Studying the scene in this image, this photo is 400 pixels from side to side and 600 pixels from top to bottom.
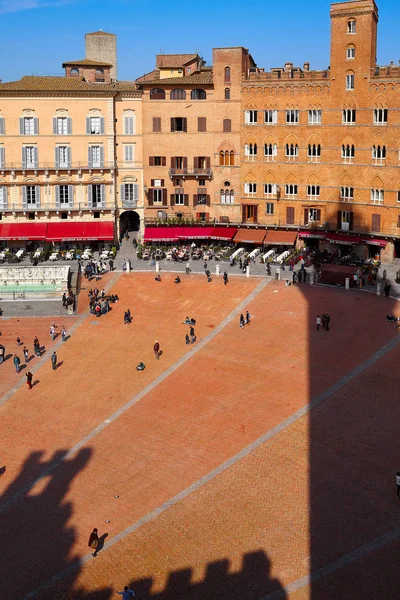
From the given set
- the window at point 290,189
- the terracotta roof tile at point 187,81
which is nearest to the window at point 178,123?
the terracotta roof tile at point 187,81

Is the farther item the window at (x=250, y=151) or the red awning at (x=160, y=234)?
the red awning at (x=160, y=234)

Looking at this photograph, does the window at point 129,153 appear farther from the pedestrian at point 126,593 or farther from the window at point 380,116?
the pedestrian at point 126,593

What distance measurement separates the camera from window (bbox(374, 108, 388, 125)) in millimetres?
74688

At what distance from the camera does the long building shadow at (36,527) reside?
3067 centimetres

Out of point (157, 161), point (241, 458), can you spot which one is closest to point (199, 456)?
point (241, 458)

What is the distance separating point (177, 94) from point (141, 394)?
148 feet

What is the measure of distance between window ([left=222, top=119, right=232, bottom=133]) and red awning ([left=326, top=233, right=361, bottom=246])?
16.5 metres

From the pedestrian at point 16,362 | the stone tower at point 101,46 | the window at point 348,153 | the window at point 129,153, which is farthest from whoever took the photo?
the stone tower at point 101,46

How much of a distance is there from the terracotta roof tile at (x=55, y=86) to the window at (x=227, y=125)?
10.8 m

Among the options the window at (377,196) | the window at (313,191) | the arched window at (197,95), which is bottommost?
the window at (377,196)

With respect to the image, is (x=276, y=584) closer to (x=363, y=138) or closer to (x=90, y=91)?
(x=363, y=138)

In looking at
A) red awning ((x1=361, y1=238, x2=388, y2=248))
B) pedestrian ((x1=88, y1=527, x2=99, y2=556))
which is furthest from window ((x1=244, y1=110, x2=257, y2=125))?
pedestrian ((x1=88, y1=527, x2=99, y2=556))

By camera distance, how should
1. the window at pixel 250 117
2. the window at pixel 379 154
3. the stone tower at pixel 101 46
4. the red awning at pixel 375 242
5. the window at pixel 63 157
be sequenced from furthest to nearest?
the stone tower at pixel 101 46
the window at pixel 63 157
the window at pixel 250 117
the red awning at pixel 375 242
the window at pixel 379 154

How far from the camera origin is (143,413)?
45.7m
